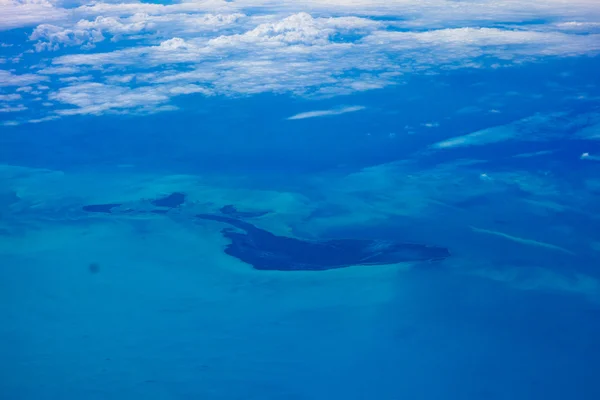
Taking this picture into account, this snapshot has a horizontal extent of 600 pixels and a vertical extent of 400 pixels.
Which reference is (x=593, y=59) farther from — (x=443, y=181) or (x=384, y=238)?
(x=384, y=238)

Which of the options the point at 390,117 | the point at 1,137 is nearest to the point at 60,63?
the point at 1,137

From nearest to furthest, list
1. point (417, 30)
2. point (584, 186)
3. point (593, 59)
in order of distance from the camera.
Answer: point (584, 186) < point (593, 59) < point (417, 30)

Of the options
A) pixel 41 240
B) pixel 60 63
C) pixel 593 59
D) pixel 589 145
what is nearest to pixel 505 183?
pixel 589 145

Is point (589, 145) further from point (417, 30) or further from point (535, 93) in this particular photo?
point (417, 30)

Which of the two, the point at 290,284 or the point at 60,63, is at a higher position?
the point at 60,63

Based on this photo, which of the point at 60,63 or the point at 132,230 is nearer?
the point at 132,230

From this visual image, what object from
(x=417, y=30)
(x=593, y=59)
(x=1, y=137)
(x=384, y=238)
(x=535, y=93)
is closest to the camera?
(x=384, y=238)
